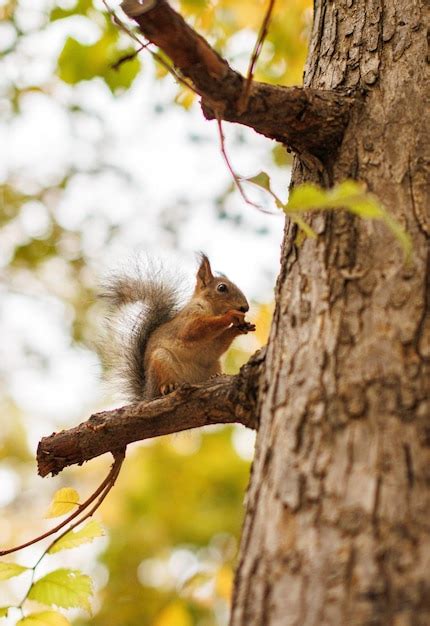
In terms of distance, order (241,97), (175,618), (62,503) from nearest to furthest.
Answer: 1. (241,97)
2. (62,503)
3. (175,618)

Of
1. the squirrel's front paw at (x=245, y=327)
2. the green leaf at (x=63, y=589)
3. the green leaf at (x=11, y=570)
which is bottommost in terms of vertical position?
the green leaf at (x=63, y=589)

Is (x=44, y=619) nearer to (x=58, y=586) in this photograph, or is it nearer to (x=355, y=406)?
(x=58, y=586)

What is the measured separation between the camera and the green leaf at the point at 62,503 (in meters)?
2.09

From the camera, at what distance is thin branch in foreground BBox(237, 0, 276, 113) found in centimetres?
146

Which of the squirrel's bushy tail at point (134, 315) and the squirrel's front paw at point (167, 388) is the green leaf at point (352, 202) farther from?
the squirrel's bushy tail at point (134, 315)

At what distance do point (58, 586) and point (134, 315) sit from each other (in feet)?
4.91

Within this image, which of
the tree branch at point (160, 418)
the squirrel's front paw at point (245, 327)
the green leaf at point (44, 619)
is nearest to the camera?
the tree branch at point (160, 418)

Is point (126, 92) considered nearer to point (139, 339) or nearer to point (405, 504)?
point (139, 339)

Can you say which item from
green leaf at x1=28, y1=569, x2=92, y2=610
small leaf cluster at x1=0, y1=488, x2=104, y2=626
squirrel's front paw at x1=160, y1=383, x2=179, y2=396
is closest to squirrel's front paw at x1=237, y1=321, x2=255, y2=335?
squirrel's front paw at x1=160, y1=383, x2=179, y2=396

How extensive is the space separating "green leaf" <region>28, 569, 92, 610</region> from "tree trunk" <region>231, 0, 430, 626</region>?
657 millimetres

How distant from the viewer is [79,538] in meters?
1.98

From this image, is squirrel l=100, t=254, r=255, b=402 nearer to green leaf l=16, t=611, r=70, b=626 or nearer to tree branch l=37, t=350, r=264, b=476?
tree branch l=37, t=350, r=264, b=476

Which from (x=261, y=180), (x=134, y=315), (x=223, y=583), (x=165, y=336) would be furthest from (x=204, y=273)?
(x=261, y=180)

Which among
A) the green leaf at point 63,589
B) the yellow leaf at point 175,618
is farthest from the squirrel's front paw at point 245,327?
the yellow leaf at point 175,618
